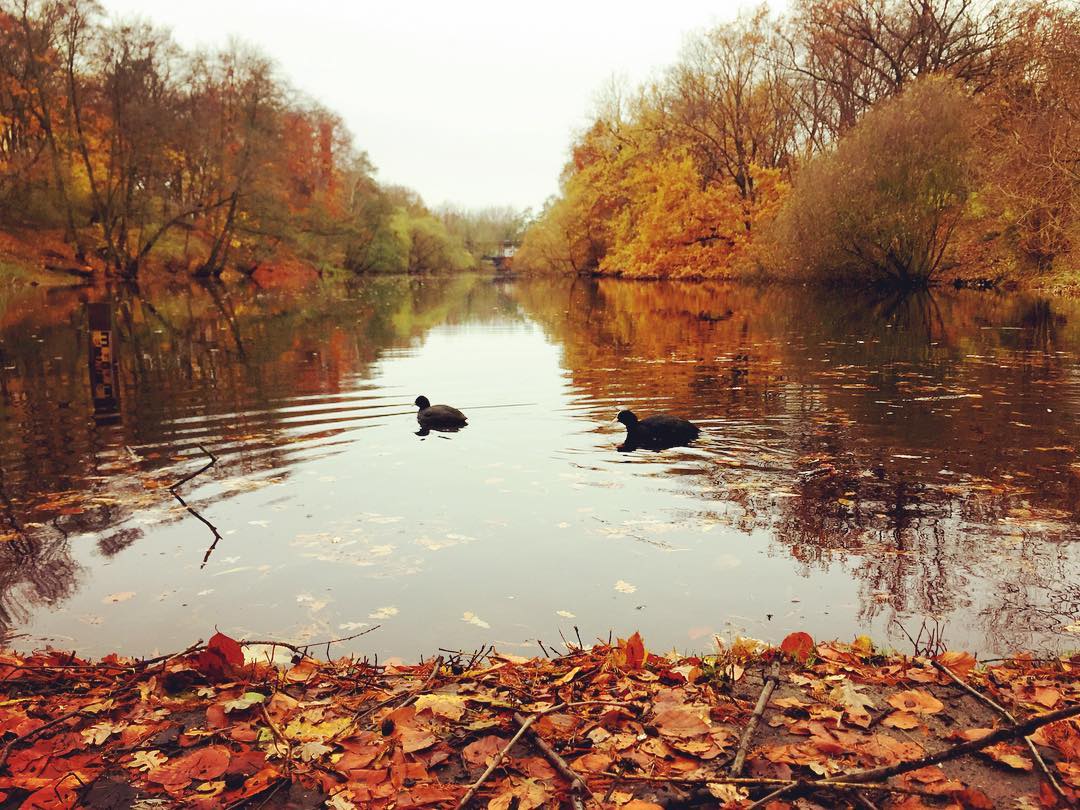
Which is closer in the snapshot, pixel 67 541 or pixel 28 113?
pixel 67 541

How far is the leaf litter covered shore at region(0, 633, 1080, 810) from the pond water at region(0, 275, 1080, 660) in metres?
0.59

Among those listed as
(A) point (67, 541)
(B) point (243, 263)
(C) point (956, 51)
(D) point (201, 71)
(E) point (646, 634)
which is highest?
(D) point (201, 71)

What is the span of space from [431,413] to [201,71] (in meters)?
47.0

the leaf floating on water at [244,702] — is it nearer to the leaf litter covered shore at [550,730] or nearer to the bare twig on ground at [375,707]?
the leaf litter covered shore at [550,730]

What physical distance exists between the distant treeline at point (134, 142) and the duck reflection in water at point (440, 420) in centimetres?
3832

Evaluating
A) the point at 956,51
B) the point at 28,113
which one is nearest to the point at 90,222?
the point at 28,113

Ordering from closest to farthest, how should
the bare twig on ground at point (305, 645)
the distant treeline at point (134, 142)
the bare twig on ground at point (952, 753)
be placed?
the bare twig on ground at point (952, 753)
the bare twig on ground at point (305, 645)
the distant treeline at point (134, 142)

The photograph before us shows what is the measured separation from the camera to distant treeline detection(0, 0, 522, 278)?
129 ft

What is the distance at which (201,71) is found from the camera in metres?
46.6

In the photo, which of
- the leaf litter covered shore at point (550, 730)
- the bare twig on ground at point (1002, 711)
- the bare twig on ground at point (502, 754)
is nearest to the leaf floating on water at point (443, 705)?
the leaf litter covered shore at point (550, 730)

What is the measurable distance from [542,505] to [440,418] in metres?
3.55

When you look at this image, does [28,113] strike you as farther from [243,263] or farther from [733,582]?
[733,582]

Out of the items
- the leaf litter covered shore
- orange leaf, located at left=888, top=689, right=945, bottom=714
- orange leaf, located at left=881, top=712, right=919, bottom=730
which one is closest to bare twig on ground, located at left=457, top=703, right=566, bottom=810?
the leaf litter covered shore

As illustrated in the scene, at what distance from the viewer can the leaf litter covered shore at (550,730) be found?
2.86m
